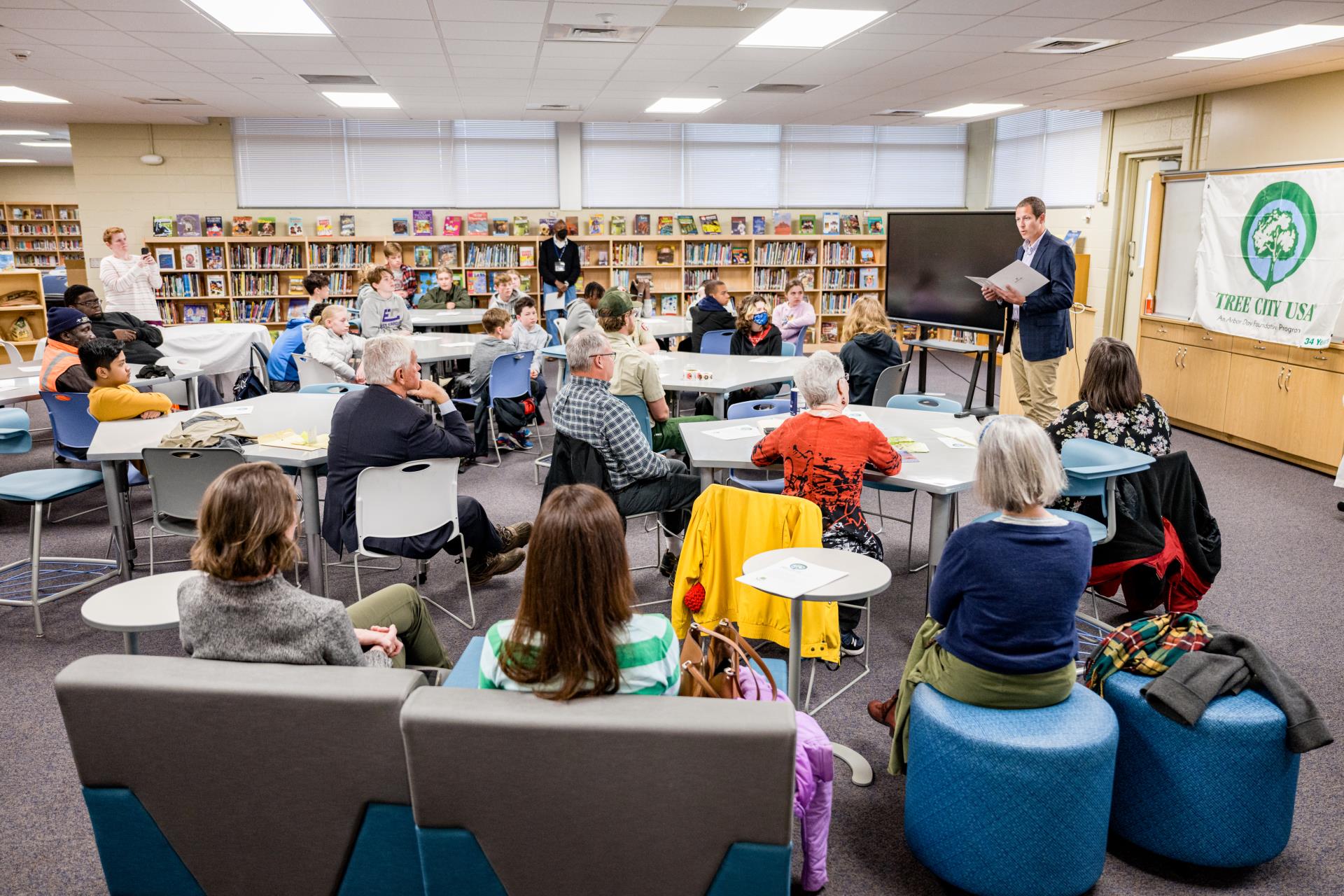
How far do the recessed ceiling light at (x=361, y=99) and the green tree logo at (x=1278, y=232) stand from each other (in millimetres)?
7226

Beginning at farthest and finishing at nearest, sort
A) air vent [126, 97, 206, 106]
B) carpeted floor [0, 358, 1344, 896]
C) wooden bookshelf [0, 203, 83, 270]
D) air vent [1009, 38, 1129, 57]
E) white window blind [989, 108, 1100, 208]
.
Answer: wooden bookshelf [0, 203, 83, 270] < white window blind [989, 108, 1100, 208] < air vent [126, 97, 206, 106] < air vent [1009, 38, 1129, 57] < carpeted floor [0, 358, 1344, 896]

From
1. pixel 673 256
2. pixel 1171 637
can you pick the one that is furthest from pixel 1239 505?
pixel 673 256

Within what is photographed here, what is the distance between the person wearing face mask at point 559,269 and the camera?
1085 cm

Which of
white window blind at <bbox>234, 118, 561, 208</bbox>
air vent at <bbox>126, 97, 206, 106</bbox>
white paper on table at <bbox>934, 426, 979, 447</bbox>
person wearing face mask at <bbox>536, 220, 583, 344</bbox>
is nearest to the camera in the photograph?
white paper on table at <bbox>934, 426, 979, 447</bbox>

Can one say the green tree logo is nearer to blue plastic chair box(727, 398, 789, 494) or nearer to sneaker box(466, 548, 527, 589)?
blue plastic chair box(727, 398, 789, 494)

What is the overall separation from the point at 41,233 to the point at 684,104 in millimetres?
14495

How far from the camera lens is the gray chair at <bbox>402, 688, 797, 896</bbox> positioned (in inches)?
71.5

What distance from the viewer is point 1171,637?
2.57m

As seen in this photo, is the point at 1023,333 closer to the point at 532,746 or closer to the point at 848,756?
the point at 848,756

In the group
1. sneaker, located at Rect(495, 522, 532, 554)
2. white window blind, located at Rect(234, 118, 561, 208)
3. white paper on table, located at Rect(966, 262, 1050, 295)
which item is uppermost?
white window blind, located at Rect(234, 118, 561, 208)

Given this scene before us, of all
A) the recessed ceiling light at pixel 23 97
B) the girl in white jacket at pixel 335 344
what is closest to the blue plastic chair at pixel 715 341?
the girl in white jacket at pixel 335 344

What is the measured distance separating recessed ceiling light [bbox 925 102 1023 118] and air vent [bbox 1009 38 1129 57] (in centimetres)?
273

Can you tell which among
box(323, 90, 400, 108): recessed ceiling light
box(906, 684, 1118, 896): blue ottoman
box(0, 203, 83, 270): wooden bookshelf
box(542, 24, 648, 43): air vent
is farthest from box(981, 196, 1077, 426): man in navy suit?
box(0, 203, 83, 270): wooden bookshelf

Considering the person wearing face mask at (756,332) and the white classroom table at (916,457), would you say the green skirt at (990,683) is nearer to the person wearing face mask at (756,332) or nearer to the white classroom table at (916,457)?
the white classroom table at (916,457)
